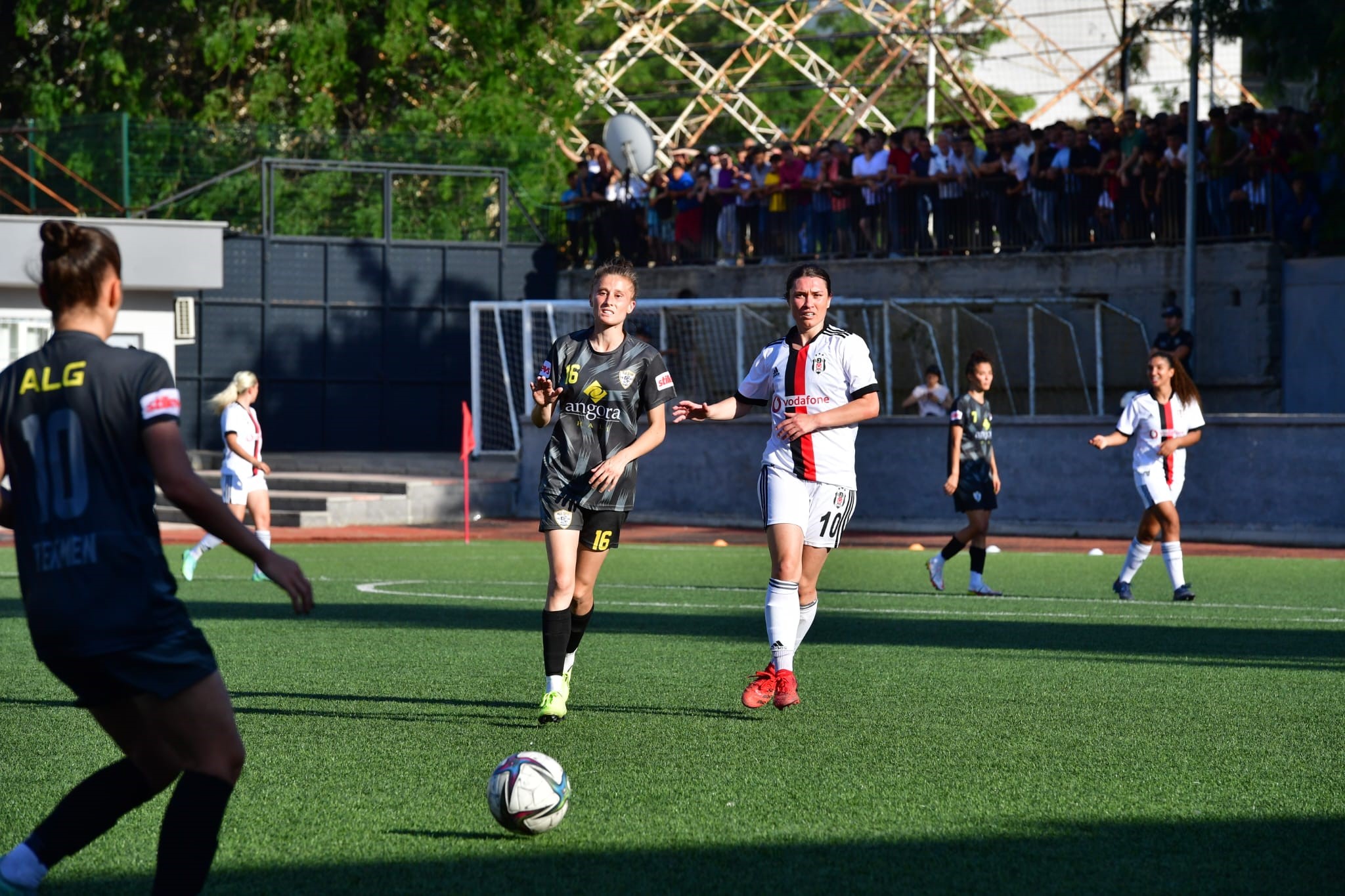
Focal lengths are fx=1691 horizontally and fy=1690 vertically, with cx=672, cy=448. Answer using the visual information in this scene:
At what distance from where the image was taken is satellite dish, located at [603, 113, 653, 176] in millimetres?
29406

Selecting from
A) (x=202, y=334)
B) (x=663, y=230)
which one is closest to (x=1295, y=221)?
(x=663, y=230)

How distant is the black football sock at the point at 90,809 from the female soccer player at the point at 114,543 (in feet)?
0.31

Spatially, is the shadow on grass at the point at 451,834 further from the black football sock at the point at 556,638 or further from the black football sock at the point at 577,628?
the black football sock at the point at 577,628

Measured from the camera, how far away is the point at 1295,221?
22766 millimetres

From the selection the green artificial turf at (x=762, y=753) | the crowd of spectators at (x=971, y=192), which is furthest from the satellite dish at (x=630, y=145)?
the green artificial turf at (x=762, y=753)

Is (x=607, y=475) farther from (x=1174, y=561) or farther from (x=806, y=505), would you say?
(x=1174, y=561)

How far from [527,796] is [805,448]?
312 centimetres

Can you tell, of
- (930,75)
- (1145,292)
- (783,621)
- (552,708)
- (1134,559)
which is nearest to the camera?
(552,708)

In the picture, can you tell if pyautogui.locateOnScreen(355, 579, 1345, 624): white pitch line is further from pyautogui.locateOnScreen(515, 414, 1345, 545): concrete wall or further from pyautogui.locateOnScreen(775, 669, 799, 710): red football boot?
pyautogui.locateOnScreen(515, 414, 1345, 545): concrete wall

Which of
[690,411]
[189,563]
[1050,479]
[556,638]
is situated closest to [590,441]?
[690,411]

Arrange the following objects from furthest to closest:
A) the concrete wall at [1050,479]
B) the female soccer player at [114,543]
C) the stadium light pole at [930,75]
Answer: the stadium light pole at [930,75]
the concrete wall at [1050,479]
the female soccer player at [114,543]

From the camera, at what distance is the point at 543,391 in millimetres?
7629

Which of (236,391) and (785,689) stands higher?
(236,391)

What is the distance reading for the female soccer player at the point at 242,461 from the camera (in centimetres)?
1542
